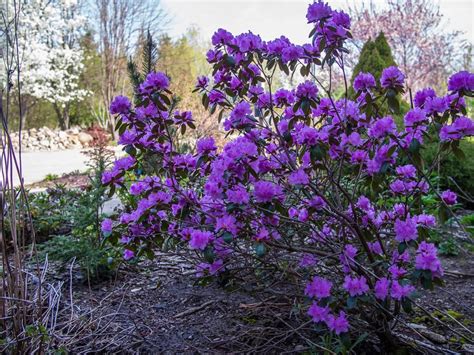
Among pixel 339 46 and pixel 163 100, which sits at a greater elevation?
pixel 339 46

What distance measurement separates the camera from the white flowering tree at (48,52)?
14656 mm

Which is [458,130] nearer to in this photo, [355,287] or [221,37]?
[355,287]

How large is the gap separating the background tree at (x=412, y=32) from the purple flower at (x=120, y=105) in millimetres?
12118

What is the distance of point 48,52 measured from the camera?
656 inches

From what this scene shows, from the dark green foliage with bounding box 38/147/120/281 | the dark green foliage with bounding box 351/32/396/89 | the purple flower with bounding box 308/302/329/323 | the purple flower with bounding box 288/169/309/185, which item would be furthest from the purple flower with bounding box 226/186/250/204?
the dark green foliage with bounding box 351/32/396/89

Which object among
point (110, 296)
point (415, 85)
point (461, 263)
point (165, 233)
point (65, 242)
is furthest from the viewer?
point (415, 85)

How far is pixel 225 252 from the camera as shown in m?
1.57

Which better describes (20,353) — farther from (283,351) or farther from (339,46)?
(339,46)

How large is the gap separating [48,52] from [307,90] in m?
17.3

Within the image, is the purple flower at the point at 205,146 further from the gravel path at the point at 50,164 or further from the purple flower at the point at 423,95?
the gravel path at the point at 50,164

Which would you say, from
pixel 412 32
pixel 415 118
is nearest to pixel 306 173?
pixel 415 118

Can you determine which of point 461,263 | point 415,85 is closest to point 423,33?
point 415,85

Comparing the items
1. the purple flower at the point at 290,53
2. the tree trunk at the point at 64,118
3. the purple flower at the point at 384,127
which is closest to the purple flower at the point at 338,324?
the purple flower at the point at 384,127

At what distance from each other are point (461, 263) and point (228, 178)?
1.97 metres
